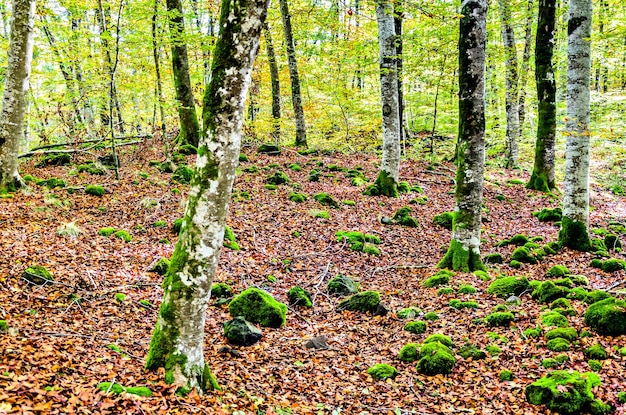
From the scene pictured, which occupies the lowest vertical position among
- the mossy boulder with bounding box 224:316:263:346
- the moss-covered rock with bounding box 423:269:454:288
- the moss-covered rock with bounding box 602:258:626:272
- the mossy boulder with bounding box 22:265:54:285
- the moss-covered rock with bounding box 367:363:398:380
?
the moss-covered rock with bounding box 367:363:398:380

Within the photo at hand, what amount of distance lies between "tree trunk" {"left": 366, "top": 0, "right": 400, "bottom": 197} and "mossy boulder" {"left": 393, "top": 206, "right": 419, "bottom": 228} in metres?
1.71

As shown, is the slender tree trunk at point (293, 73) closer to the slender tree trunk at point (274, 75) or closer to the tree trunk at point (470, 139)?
the slender tree trunk at point (274, 75)

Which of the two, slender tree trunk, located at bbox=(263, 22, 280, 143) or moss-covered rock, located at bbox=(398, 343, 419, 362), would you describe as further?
slender tree trunk, located at bbox=(263, 22, 280, 143)

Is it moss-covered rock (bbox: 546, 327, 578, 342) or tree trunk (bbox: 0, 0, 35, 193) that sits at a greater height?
tree trunk (bbox: 0, 0, 35, 193)

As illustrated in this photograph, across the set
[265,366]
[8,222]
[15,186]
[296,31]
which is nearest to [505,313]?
[265,366]

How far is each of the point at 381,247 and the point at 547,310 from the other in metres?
4.40

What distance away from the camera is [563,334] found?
18.2 ft

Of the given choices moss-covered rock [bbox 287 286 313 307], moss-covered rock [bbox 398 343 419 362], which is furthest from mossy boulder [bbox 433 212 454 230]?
moss-covered rock [bbox 398 343 419 362]

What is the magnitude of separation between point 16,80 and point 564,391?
1117 cm

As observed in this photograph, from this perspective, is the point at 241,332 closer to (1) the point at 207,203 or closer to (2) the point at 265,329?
(2) the point at 265,329

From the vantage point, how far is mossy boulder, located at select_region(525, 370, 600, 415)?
427 cm

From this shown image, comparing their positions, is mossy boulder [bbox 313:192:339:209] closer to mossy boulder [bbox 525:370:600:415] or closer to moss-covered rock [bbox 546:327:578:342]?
moss-covered rock [bbox 546:327:578:342]

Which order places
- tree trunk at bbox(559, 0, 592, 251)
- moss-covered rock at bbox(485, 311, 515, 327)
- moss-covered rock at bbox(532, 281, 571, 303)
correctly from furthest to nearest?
1. tree trunk at bbox(559, 0, 592, 251)
2. moss-covered rock at bbox(532, 281, 571, 303)
3. moss-covered rock at bbox(485, 311, 515, 327)

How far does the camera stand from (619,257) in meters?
8.66
